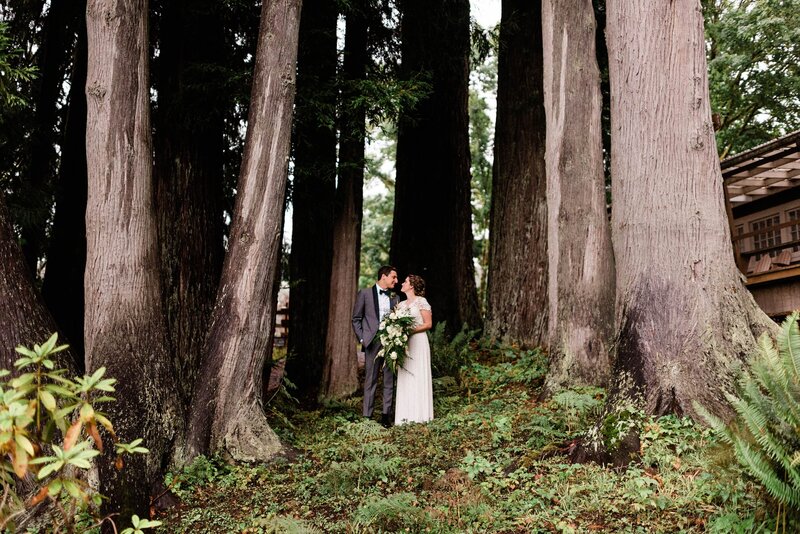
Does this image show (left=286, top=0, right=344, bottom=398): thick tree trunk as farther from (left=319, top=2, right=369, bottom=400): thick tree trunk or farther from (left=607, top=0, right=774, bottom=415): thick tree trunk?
(left=607, top=0, right=774, bottom=415): thick tree trunk

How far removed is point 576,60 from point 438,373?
5.42 metres

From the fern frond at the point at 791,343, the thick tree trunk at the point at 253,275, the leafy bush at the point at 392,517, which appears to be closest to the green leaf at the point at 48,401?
the leafy bush at the point at 392,517

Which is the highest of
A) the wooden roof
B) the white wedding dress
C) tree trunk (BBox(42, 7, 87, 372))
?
the wooden roof

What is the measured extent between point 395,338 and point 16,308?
4.50 m

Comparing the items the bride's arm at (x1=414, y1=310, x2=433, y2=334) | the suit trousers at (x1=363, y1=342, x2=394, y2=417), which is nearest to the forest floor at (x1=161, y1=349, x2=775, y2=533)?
the suit trousers at (x1=363, y1=342, x2=394, y2=417)

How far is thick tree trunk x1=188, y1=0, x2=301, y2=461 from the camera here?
724 centimetres

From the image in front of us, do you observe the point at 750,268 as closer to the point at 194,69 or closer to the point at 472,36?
the point at 472,36

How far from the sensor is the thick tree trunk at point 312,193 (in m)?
10.2

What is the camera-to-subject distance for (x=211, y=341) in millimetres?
7426

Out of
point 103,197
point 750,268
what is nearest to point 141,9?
point 103,197

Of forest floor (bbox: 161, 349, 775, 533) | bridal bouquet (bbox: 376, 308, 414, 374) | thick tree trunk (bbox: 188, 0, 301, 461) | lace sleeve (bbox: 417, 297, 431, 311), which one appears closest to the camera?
forest floor (bbox: 161, 349, 775, 533)

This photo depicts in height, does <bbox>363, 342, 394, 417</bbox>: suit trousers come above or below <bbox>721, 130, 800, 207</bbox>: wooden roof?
below

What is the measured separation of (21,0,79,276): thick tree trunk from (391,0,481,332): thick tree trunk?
660 cm

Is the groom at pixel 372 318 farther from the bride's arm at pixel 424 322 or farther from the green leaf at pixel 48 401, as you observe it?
the green leaf at pixel 48 401
